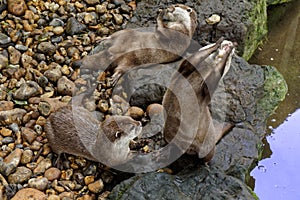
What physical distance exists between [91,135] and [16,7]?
1487 mm

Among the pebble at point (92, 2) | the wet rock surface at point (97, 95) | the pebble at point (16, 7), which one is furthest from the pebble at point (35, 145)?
the pebble at point (92, 2)

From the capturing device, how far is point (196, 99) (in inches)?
107

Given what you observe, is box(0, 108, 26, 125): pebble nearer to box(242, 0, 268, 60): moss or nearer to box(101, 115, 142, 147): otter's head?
box(101, 115, 142, 147): otter's head

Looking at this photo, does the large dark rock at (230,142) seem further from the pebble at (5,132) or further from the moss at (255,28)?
the pebble at (5,132)

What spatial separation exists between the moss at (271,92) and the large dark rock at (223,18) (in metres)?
0.43

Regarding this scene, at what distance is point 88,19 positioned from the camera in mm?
3924

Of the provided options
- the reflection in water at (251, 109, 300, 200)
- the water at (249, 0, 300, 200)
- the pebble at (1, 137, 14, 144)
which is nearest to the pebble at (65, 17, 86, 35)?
the pebble at (1, 137, 14, 144)

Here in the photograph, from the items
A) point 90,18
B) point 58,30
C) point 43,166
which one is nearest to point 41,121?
point 43,166

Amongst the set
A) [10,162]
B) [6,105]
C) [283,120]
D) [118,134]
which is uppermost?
[118,134]

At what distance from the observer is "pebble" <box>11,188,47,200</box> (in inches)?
110

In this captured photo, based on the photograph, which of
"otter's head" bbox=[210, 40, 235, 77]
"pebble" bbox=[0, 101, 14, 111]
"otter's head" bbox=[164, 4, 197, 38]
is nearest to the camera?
"otter's head" bbox=[210, 40, 235, 77]

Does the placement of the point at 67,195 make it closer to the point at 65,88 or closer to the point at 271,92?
the point at 65,88

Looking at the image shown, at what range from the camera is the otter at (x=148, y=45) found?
3539mm

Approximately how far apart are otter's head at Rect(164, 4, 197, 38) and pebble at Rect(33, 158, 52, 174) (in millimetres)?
1426
